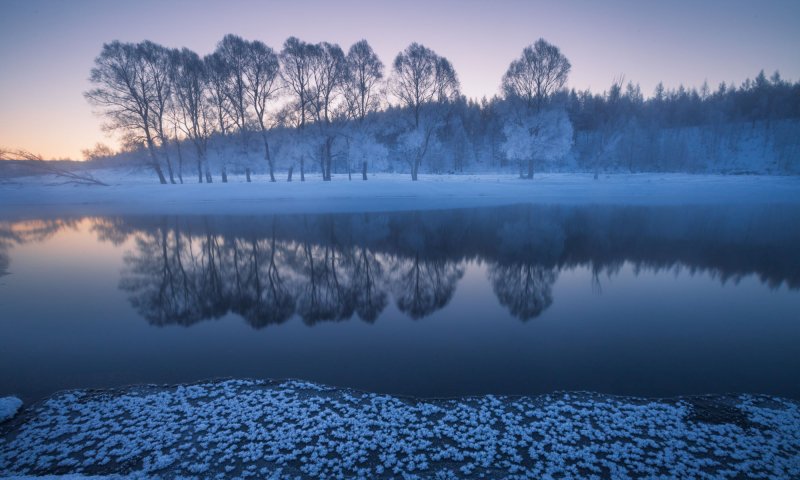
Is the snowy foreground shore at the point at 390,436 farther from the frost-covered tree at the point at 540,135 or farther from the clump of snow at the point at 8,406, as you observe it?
the frost-covered tree at the point at 540,135

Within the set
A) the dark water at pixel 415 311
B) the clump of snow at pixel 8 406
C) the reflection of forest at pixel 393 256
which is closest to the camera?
the clump of snow at pixel 8 406

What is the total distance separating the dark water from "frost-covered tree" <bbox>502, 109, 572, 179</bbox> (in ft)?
79.4

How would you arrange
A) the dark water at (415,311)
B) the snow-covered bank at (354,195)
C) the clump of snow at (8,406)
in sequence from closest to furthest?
the clump of snow at (8,406) < the dark water at (415,311) < the snow-covered bank at (354,195)

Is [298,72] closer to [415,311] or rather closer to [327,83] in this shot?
[327,83]

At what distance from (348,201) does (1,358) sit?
26.7 m

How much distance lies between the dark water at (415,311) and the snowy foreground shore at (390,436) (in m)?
0.57

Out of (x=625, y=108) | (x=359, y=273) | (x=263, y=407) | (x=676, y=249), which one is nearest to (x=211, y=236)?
(x=359, y=273)

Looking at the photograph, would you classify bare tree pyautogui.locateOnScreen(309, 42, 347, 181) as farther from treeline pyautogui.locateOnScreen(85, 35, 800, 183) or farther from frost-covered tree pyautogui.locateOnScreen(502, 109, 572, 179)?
frost-covered tree pyautogui.locateOnScreen(502, 109, 572, 179)

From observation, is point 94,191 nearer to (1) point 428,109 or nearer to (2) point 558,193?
(1) point 428,109

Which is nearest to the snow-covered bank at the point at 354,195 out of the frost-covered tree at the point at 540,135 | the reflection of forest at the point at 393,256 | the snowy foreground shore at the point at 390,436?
the frost-covered tree at the point at 540,135

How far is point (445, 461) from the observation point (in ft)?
14.1

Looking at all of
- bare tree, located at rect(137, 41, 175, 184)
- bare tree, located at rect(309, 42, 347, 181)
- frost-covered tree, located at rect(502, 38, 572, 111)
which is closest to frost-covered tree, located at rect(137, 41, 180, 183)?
bare tree, located at rect(137, 41, 175, 184)

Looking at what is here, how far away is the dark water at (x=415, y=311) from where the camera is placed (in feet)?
20.9

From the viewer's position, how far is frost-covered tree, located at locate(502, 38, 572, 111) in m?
39.7
